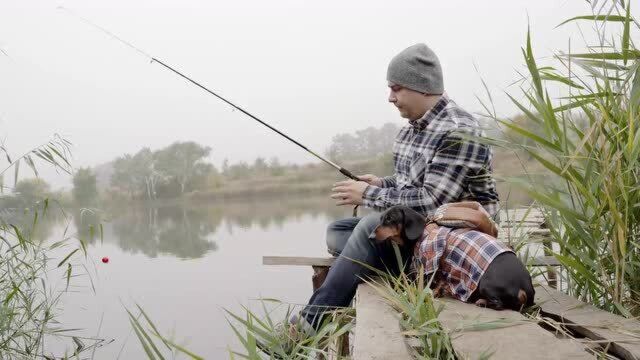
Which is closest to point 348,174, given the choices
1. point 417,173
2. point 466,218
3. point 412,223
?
point 417,173

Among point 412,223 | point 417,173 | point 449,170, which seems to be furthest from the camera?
point 417,173

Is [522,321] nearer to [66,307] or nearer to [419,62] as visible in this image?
[419,62]

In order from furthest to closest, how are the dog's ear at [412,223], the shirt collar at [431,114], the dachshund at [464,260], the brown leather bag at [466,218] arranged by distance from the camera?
the shirt collar at [431,114] < the dog's ear at [412,223] < the brown leather bag at [466,218] < the dachshund at [464,260]

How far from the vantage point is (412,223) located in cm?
196

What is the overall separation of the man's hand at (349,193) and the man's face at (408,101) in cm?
34

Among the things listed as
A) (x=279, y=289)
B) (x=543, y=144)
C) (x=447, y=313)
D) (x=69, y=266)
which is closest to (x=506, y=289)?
(x=447, y=313)

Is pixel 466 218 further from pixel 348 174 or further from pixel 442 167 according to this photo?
pixel 348 174

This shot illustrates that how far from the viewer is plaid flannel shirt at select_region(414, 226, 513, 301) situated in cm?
172

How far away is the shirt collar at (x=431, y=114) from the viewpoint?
224 centimetres

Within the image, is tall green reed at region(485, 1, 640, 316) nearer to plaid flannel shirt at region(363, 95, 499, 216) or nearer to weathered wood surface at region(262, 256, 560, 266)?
plaid flannel shirt at region(363, 95, 499, 216)

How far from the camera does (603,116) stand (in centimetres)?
168

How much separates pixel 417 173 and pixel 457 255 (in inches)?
19.3

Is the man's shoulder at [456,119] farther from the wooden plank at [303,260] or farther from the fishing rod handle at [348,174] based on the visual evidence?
the wooden plank at [303,260]

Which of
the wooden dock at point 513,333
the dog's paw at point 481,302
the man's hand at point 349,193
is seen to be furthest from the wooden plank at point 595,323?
the man's hand at point 349,193
